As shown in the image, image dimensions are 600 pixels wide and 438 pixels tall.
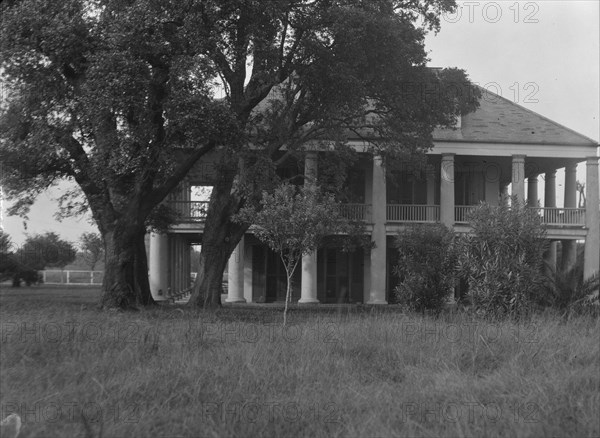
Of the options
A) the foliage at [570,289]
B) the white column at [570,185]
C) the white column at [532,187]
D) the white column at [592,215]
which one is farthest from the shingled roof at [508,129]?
the foliage at [570,289]

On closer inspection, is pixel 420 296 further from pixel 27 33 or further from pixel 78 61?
pixel 27 33

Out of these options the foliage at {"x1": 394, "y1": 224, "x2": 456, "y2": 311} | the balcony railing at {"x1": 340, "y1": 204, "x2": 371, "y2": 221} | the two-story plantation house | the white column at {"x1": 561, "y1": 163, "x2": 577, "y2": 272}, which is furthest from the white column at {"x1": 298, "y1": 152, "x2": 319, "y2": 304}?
the white column at {"x1": 561, "y1": 163, "x2": 577, "y2": 272}

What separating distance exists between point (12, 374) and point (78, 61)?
9.93 metres

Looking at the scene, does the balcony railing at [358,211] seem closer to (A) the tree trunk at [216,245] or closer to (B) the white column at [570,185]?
(A) the tree trunk at [216,245]

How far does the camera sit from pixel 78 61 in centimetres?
1561

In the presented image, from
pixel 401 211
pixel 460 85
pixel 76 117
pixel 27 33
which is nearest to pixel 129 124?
pixel 76 117

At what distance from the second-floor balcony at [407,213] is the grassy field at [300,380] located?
17.5 m

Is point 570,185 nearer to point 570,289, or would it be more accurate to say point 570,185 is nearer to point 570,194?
point 570,194

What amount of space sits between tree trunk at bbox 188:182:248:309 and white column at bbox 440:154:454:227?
10.8 metres

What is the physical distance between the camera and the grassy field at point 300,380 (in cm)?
662

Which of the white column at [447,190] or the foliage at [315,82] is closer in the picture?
the foliage at [315,82]

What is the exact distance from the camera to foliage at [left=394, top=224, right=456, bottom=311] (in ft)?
53.2

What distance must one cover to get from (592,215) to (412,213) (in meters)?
7.81

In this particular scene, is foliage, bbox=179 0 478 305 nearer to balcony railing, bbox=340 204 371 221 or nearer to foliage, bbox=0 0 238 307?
foliage, bbox=0 0 238 307
